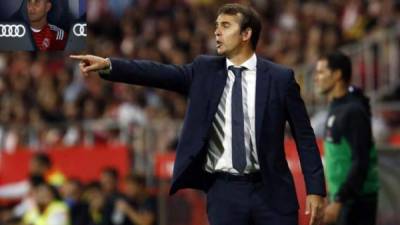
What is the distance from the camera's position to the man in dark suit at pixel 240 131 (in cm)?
870

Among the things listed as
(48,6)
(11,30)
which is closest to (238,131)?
(48,6)

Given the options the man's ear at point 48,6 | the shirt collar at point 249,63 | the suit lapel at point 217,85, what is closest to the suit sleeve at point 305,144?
the shirt collar at point 249,63

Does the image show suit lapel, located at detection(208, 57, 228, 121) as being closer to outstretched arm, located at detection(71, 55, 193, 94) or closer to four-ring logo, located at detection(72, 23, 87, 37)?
outstretched arm, located at detection(71, 55, 193, 94)

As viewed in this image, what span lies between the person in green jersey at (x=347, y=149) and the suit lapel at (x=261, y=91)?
6.81ft

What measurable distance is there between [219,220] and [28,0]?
1831 mm

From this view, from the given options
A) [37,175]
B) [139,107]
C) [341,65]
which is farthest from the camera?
[139,107]

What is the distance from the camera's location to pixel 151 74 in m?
8.63

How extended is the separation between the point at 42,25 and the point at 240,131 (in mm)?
1409

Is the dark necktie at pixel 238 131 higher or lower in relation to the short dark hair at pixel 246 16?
lower

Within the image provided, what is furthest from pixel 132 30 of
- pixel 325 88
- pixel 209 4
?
pixel 325 88

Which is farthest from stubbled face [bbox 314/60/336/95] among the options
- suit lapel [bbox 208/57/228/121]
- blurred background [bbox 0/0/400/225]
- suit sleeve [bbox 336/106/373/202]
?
blurred background [bbox 0/0/400/225]

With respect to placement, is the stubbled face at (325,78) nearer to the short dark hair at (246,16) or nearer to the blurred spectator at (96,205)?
the short dark hair at (246,16)

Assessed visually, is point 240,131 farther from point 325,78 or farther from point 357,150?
point 325,78

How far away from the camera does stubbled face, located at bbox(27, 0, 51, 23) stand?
8523mm
